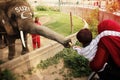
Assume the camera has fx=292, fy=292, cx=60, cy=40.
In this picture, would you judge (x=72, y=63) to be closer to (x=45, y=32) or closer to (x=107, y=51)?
(x=45, y=32)

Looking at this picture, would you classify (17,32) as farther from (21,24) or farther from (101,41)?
(101,41)

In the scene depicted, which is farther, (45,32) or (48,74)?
(48,74)

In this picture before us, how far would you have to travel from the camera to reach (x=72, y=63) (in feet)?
27.8

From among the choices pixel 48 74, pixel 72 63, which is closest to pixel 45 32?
pixel 48 74

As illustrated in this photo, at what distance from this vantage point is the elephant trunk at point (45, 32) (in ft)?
22.0

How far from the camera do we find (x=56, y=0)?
30031mm

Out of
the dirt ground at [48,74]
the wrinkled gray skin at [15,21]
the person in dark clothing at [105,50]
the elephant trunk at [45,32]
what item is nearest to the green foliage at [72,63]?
the dirt ground at [48,74]

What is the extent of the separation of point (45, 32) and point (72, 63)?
5.64 ft

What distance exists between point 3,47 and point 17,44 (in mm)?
655

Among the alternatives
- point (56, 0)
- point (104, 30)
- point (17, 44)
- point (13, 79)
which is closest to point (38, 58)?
point (13, 79)

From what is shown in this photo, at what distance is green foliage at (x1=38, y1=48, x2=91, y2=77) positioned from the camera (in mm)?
8039

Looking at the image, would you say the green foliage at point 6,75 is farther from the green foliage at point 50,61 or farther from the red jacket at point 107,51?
the red jacket at point 107,51

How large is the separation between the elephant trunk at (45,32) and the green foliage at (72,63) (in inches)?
47.7

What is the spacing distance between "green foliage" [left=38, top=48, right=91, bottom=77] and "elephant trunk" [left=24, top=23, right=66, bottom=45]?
3.98 feet
